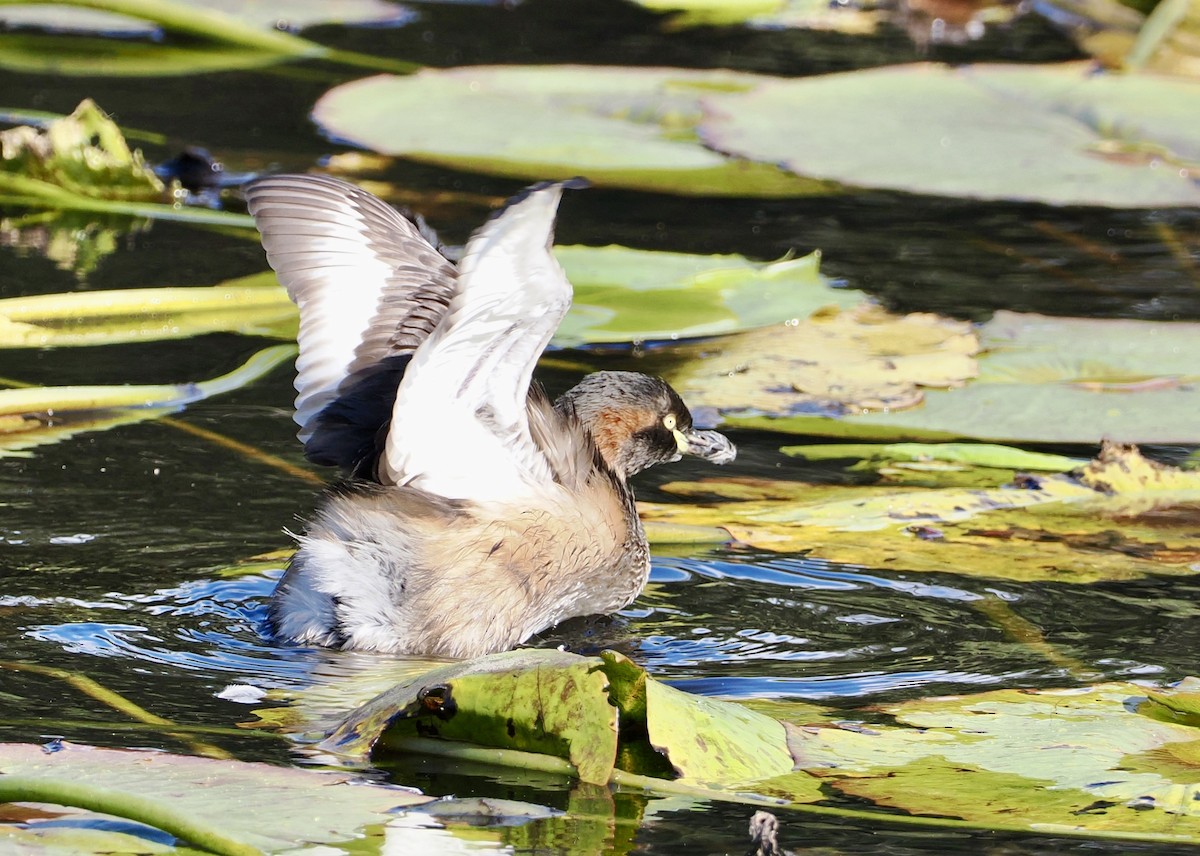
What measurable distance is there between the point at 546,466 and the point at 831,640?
82 cm

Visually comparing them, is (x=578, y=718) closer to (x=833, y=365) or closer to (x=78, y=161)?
(x=833, y=365)

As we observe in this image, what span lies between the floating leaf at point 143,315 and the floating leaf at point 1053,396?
148cm

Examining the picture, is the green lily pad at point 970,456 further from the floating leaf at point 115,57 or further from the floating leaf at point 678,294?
the floating leaf at point 115,57

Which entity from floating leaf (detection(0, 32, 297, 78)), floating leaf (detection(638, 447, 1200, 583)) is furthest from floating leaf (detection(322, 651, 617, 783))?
floating leaf (detection(0, 32, 297, 78))

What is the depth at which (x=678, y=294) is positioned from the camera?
22.3ft

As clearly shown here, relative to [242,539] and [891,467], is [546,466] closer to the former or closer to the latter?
[242,539]

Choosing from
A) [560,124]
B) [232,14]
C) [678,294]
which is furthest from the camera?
[232,14]

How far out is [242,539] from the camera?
486 cm

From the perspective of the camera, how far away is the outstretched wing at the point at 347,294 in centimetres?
452

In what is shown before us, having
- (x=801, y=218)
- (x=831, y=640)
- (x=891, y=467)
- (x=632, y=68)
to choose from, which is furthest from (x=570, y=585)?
(x=632, y=68)

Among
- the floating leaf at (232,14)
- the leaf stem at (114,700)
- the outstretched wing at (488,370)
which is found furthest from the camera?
the floating leaf at (232,14)

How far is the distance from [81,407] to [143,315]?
107 centimetres

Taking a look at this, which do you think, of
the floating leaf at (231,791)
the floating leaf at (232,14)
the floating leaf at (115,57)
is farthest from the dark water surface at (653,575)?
the floating leaf at (232,14)

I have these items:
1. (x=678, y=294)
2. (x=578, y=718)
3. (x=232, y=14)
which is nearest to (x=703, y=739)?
(x=578, y=718)
